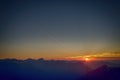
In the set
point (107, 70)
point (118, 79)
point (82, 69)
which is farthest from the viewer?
point (82, 69)

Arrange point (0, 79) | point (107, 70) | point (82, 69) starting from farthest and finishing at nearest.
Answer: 1. point (82, 69)
2. point (0, 79)
3. point (107, 70)

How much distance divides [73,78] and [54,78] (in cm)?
3681

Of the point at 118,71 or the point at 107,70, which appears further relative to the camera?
the point at 107,70

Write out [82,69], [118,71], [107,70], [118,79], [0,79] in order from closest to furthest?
[118,79]
[118,71]
[107,70]
[0,79]
[82,69]

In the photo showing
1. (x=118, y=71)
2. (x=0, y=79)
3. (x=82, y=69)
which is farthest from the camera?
(x=82, y=69)

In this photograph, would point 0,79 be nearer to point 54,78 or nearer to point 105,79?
point 54,78

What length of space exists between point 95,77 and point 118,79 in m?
19.3

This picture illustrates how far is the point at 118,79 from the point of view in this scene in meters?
138

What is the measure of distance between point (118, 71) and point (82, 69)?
45288mm

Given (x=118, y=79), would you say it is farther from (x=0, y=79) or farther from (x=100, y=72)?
(x=0, y=79)

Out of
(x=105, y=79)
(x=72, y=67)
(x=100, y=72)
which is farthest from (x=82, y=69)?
(x=105, y=79)

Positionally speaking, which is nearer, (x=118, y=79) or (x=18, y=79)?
(x=118, y=79)

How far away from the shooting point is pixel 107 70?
16425cm

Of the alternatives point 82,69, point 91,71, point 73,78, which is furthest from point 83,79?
point 82,69
